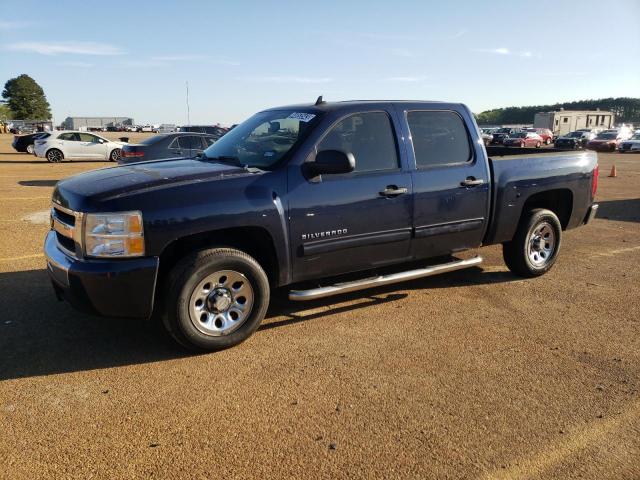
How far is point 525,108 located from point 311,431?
550ft

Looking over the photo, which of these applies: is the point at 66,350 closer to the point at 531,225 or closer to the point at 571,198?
the point at 531,225

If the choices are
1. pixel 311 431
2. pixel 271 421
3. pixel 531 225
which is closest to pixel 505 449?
pixel 311 431

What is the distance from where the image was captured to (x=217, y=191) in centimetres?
381

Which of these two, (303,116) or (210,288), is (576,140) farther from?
(210,288)

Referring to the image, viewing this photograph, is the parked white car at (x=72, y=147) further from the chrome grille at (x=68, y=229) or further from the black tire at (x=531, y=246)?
the black tire at (x=531, y=246)

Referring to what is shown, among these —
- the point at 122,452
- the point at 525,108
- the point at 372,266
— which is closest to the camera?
the point at 122,452

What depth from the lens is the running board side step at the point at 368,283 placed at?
13.8 ft

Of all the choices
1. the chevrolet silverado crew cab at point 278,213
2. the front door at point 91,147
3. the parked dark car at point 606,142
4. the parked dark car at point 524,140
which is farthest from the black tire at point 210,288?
the parked dark car at point 524,140

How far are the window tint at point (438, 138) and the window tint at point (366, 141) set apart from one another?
278 mm

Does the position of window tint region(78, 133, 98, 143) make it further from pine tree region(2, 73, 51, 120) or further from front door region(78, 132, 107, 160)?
pine tree region(2, 73, 51, 120)

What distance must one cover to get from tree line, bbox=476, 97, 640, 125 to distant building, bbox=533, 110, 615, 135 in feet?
207

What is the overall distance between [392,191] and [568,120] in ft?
208

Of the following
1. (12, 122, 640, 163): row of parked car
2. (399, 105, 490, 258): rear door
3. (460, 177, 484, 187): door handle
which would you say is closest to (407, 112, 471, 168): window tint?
(399, 105, 490, 258): rear door

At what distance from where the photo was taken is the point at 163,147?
1322 cm
